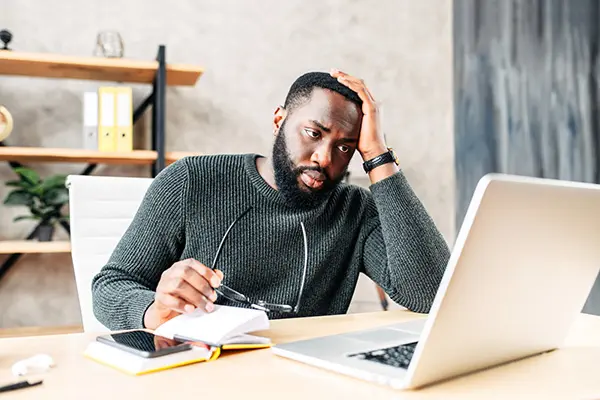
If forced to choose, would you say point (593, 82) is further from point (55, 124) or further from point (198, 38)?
point (55, 124)

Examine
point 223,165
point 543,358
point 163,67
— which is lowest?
point 543,358

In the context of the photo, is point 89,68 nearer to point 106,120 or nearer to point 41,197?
point 106,120

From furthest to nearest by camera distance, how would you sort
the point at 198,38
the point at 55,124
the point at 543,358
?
the point at 198,38 → the point at 55,124 → the point at 543,358

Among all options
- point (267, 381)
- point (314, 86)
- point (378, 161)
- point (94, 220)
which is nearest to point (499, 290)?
point (267, 381)

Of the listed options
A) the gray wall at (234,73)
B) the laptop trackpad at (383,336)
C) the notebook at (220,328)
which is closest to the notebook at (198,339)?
the notebook at (220,328)

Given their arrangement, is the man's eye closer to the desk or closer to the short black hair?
the short black hair

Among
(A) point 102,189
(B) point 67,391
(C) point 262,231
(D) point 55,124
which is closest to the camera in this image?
(B) point 67,391

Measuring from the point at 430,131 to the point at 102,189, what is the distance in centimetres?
242

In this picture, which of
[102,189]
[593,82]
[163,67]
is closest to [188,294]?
[102,189]

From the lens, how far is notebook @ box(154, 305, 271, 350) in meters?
0.83

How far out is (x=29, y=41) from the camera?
2889 mm

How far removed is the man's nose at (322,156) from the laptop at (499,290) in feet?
1.62

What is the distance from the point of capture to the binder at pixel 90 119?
273 centimetres

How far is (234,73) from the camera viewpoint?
3.23m
